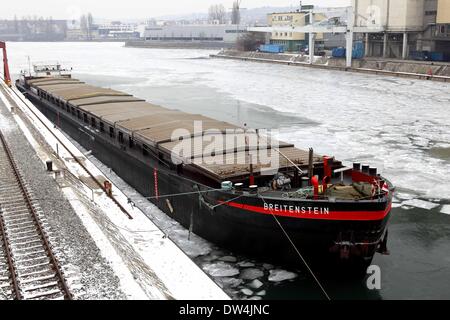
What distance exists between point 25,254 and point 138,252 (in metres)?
2.57

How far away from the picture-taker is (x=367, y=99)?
138ft

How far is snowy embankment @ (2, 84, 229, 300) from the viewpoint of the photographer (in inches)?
385

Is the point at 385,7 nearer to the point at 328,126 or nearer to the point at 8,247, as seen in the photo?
the point at 328,126

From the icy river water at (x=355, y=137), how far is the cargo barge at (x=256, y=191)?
63cm

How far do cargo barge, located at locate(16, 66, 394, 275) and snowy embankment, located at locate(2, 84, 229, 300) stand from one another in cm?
134

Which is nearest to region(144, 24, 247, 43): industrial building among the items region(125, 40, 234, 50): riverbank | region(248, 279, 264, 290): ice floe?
region(125, 40, 234, 50): riverbank

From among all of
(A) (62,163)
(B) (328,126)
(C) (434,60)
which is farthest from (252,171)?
(C) (434,60)

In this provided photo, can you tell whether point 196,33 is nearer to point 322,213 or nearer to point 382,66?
point 382,66

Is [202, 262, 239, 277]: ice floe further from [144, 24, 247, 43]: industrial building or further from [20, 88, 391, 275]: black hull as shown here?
[144, 24, 247, 43]: industrial building

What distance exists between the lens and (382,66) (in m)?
65.4

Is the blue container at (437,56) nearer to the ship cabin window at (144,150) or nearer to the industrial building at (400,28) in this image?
the industrial building at (400,28)
